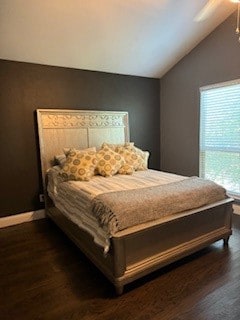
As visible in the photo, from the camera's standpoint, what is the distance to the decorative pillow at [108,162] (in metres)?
A: 3.12

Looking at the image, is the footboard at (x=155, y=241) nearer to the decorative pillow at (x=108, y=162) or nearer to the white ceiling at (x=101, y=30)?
the decorative pillow at (x=108, y=162)

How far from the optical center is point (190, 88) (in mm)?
4152

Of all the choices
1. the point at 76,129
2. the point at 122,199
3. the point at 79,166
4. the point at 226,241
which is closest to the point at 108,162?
the point at 79,166

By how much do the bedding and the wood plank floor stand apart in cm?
42

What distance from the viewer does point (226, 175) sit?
12.3 ft

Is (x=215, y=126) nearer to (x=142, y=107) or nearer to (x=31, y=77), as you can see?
(x=142, y=107)

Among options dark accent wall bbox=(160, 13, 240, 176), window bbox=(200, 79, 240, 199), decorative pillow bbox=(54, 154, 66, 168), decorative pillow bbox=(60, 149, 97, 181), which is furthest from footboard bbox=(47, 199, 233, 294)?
dark accent wall bbox=(160, 13, 240, 176)

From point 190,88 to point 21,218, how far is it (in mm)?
3523

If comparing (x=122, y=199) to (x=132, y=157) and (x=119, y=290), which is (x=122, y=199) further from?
(x=132, y=157)

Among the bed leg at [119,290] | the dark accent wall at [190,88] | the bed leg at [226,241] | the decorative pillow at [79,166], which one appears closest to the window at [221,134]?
the dark accent wall at [190,88]

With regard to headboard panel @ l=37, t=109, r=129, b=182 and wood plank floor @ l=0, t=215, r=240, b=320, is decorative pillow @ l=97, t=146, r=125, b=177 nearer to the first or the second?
headboard panel @ l=37, t=109, r=129, b=182

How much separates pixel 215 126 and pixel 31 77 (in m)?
2.95

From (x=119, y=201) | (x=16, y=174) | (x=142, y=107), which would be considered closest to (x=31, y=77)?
(x=16, y=174)

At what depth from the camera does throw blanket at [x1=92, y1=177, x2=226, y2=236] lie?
189 cm
